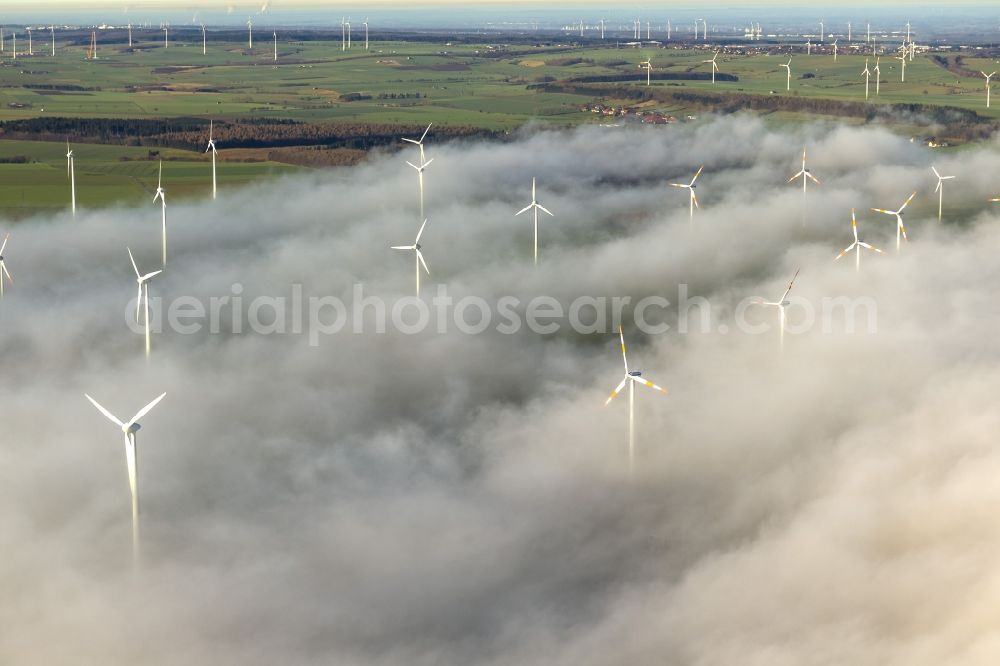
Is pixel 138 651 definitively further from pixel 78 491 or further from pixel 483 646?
pixel 78 491

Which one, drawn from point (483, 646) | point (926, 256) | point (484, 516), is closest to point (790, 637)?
point (483, 646)

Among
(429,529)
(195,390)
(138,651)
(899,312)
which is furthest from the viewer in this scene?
(899,312)

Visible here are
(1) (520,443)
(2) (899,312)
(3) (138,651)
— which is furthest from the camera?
(2) (899,312)

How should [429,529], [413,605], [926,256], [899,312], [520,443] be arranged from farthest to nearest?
[926,256] < [899,312] < [520,443] < [429,529] < [413,605]

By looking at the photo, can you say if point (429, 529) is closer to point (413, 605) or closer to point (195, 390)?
point (413, 605)

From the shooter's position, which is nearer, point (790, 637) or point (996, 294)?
point (790, 637)

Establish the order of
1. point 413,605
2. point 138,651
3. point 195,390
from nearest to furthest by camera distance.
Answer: point 138,651, point 413,605, point 195,390

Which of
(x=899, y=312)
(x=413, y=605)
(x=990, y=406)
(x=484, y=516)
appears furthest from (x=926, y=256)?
(x=413, y=605)

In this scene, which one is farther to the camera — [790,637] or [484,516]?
→ [484,516]

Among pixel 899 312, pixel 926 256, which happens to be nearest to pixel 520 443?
pixel 899 312
